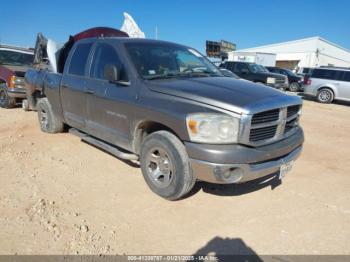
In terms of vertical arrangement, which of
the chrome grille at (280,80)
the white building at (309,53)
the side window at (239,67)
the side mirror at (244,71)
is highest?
the white building at (309,53)

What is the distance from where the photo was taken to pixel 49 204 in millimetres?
3529

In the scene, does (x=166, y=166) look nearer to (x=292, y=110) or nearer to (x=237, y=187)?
(x=237, y=187)

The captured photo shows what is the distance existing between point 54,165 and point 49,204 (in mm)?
1375

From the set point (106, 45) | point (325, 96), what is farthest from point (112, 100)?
point (325, 96)

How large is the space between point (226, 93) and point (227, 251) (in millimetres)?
1677

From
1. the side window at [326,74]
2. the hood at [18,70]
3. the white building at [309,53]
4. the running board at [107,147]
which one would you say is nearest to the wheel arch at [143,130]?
the running board at [107,147]

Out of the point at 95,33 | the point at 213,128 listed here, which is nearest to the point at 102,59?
the point at 213,128

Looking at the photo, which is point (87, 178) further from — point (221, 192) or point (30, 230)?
point (221, 192)

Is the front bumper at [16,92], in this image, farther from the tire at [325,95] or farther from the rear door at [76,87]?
the tire at [325,95]

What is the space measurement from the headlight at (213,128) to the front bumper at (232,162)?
3.1 inches

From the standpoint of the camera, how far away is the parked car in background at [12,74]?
880 cm

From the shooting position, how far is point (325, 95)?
49.0 feet

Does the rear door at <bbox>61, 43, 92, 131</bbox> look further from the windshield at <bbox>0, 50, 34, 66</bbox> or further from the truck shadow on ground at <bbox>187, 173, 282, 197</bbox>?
the windshield at <bbox>0, 50, 34, 66</bbox>

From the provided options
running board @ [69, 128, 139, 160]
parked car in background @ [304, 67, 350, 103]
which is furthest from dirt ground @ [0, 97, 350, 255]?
parked car in background @ [304, 67, 350, 103]
